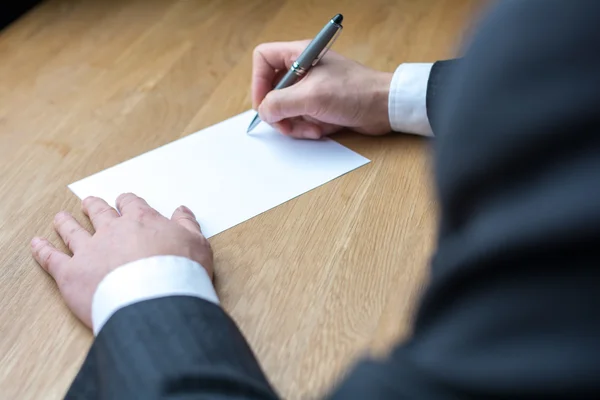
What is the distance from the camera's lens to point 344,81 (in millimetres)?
884

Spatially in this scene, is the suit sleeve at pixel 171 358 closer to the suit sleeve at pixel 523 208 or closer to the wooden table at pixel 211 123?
the wooden table at pixel 211 123

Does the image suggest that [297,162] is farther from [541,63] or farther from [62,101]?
[541,63]

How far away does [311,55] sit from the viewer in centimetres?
89

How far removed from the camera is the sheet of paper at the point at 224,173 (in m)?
0.76

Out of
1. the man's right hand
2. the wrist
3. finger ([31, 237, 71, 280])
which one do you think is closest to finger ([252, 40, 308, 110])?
the man's right hand

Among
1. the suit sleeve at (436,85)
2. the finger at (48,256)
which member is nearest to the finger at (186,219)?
the finger at (48,256)

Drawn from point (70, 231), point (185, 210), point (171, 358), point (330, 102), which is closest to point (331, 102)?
point (330, 102)

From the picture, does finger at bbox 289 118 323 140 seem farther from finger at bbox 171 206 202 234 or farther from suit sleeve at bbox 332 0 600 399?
suit sleeve at bbox 332 0 600 399

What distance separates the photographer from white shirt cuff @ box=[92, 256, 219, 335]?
0.56 metres

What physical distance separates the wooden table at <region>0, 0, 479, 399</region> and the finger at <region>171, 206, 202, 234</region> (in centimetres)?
3

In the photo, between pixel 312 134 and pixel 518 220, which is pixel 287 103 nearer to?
Result: pixel 312 134

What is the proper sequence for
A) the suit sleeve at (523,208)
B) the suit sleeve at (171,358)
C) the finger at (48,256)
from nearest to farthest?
1. the suit sleeve at (523,208)
2. the suit sleeve at (171,358)
3. the finger at (48,256)

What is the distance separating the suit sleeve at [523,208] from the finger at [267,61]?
2.15 ft

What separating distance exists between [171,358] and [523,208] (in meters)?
0.32
